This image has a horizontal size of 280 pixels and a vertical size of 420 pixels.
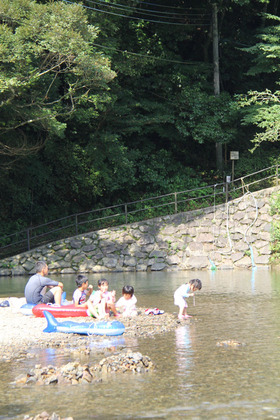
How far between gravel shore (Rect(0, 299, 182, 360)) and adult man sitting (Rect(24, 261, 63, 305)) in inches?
16.8

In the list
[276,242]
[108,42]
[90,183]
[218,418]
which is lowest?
[218,418]

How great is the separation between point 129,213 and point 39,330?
14.3 m

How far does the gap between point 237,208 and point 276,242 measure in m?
2.08

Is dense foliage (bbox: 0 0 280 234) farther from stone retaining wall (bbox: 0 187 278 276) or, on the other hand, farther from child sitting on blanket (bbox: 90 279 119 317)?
child sitting on blanket (bbox: 90 279 119 317)

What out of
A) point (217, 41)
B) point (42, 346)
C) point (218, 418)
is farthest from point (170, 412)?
point (217, 41)

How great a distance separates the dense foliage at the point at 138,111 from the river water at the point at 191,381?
10990mm

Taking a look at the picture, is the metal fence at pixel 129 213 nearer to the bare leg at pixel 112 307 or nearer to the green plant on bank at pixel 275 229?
the green plant on bank at pixel 275 229

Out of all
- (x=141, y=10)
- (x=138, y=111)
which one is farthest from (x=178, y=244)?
(x=141, y=10)

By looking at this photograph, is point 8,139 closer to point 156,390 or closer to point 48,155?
point 48,155

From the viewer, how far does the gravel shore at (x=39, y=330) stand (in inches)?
405

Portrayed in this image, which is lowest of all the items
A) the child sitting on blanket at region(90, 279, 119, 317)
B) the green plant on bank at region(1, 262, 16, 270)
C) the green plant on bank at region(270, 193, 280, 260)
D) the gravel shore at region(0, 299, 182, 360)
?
the gravel shore at region(0, 299, 182, 360)

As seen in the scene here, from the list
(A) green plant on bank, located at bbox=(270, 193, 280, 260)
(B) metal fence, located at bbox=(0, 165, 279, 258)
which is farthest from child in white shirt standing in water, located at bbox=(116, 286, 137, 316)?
(A) green plant on bank, located at bbox=(270, 193, 280, 260)

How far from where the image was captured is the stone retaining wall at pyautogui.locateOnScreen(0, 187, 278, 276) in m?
23.7

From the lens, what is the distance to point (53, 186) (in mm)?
26422
